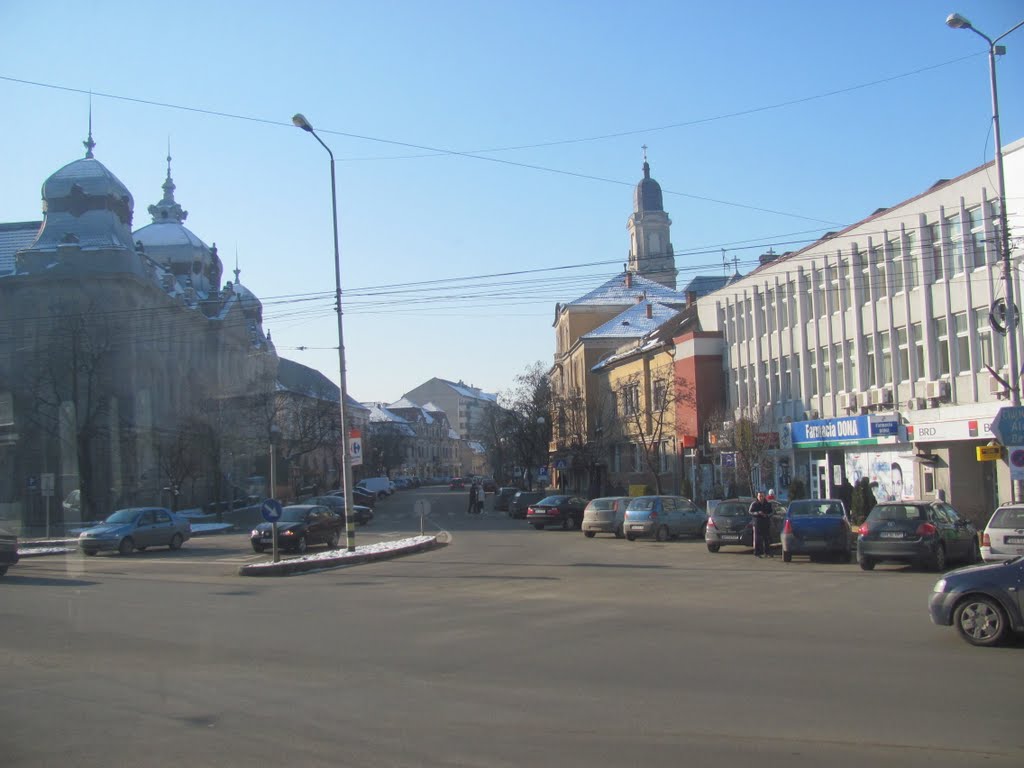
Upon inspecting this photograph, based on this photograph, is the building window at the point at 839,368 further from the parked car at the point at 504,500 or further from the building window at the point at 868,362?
the parked car at the point at 504,500

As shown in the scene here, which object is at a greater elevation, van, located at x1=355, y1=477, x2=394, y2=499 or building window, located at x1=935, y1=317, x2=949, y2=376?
building window, located at x1=935, y1=317, x2=949, y2=376

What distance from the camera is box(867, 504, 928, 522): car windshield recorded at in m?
20.3

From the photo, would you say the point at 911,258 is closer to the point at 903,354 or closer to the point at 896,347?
the point at 896,347

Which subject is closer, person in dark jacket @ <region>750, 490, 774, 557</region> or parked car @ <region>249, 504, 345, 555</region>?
person in dark jacket @ <region>750, 490, 774, 557</region>

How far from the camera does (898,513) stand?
20.5 metres

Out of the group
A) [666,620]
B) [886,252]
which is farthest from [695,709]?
[886,252]

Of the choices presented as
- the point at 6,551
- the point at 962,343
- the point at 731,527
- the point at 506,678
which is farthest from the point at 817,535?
the point at 6,551

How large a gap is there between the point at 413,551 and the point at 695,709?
2060cm

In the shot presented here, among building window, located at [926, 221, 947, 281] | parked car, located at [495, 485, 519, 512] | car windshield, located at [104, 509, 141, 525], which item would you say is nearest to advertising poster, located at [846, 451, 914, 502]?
building window, located at [926, 221, 947, 281]

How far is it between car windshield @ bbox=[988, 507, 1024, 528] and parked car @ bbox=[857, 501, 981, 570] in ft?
9.15

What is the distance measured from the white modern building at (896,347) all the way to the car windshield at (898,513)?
7419mm

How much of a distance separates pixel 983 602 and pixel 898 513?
10.5 meters

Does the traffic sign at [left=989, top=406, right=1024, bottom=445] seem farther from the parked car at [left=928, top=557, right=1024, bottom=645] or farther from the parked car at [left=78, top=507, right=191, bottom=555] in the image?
the parked car at [left=78, top=507, right=191, bottom=555]

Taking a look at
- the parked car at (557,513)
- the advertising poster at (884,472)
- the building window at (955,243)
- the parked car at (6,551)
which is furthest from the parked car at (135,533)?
the building window at (955,243)
